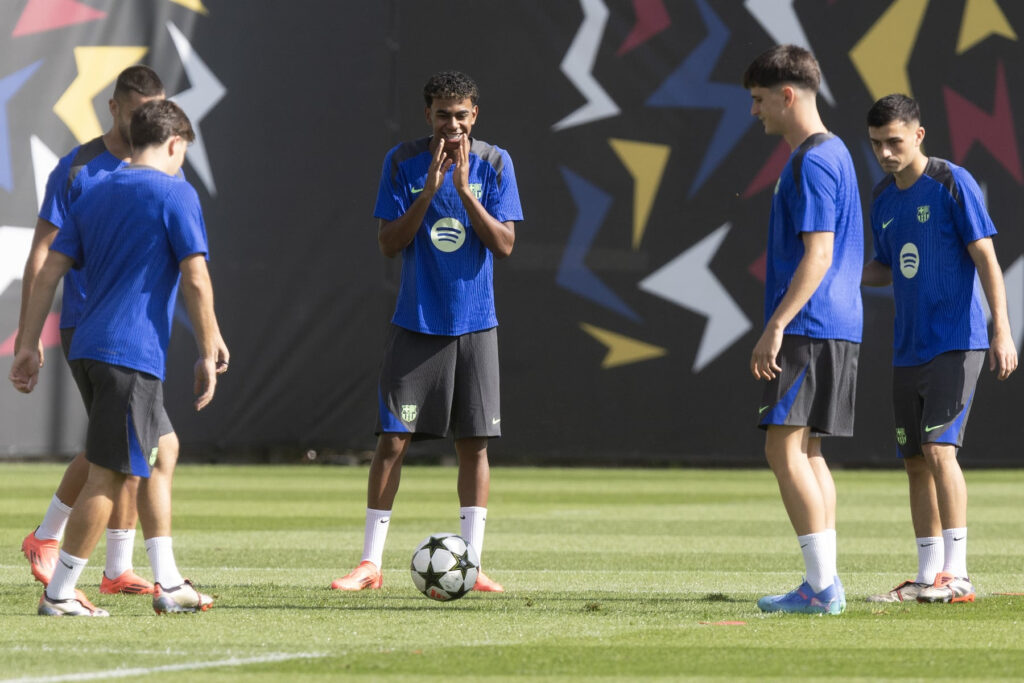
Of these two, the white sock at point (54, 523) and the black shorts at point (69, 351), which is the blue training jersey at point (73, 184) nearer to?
the black shorts at point (69, 351)

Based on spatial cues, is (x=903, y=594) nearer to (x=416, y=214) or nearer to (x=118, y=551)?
(x=416, y=214)

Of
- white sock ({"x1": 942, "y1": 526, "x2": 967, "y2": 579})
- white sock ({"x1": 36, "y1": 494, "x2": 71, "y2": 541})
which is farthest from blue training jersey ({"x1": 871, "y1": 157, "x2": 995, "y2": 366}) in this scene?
white sock ({"x1": 36, "y1": 494, "x2": 71, "y2": 541})

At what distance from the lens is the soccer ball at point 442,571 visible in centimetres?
572

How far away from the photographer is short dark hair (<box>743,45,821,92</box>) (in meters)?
→ 5.36

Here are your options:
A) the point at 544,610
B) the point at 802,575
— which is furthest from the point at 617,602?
the point at 802,575

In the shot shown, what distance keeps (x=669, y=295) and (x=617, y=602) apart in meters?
10.1

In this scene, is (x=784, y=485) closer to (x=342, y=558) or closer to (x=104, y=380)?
(x=104, y=380)

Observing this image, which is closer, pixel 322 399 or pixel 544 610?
pixel 544 610

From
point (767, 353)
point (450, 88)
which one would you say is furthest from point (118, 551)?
point (767, 353)

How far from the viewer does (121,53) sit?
16234 millimetres

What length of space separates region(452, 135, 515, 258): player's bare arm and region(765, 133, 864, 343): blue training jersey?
131cm

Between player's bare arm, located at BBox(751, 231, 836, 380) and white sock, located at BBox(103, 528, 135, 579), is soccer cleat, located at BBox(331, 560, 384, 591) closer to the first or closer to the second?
white sock, located at BBox(103, 528, 135, 579)

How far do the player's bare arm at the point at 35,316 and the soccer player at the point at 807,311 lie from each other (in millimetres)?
2362

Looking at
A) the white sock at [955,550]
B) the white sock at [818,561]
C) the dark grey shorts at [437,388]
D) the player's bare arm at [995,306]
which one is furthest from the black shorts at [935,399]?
the dark grey shorts at [437,388]
